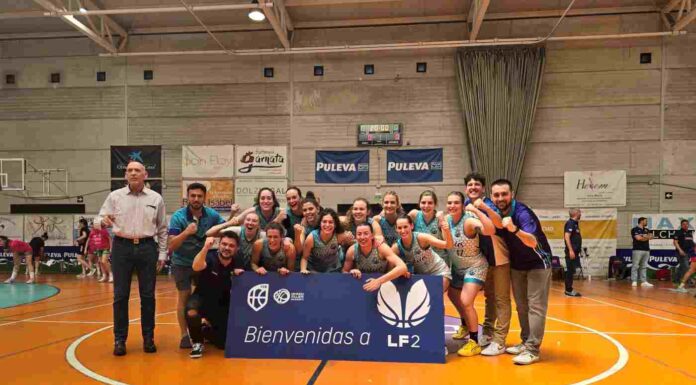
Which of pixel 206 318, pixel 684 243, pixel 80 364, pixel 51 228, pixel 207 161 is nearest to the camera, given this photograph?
pixel 80 364

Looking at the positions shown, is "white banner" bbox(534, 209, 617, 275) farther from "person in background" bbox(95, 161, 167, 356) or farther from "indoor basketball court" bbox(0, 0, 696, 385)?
"person in background" bbox(95, 161, 167, 356)

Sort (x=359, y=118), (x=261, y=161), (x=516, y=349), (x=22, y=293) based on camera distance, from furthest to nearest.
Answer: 1. (x=261, y=161)
2. (x=359, y=118)
3. (x=22, y=293)
4. (x=516, y=349)

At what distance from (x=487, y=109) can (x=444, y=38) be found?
2719mm

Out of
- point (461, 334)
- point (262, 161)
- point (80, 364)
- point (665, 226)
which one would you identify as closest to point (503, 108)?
point (665, 226)

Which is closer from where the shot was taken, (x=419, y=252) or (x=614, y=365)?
(x=614, y=365)

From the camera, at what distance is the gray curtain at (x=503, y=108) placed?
14.4 m

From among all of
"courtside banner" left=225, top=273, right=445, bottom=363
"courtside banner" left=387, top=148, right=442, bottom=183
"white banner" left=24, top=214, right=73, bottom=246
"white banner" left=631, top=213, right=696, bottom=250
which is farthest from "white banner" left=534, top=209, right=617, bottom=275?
"white banner" left=24, top=214, right=73, bottom=246

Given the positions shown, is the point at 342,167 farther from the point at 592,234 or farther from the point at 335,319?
the point at 335,319

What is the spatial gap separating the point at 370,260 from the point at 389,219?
80cm

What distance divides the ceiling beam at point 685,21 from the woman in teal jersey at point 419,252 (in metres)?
12.4

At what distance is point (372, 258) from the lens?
498 cm

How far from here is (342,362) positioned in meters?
4.57

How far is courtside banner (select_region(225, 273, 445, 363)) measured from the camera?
465 cm

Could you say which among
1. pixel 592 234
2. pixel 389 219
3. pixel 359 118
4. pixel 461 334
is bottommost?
pixel 461 334
